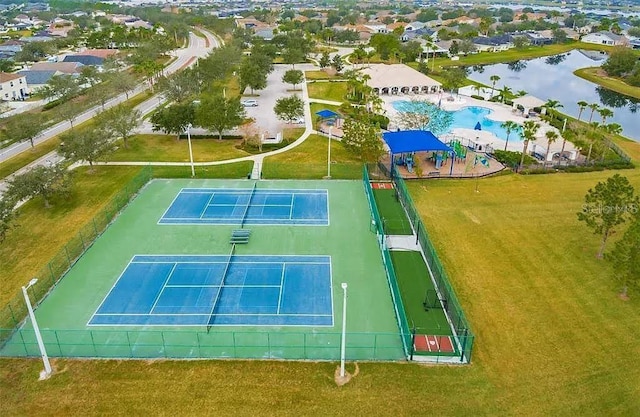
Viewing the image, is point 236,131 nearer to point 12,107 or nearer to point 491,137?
point 491,137

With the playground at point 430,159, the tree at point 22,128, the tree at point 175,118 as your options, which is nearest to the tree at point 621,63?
the playground at point 430,159

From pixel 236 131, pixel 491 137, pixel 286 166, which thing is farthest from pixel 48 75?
pixel 491 137

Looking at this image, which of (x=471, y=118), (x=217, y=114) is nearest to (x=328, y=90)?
(x=471, y=118)

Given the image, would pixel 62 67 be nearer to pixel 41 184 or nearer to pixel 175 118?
pixel 175 118

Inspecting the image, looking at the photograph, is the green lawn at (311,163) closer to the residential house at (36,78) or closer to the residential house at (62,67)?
the residential house at (36,78)

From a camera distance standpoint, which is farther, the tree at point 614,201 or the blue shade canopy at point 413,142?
the blue shade canopy at point 413,142

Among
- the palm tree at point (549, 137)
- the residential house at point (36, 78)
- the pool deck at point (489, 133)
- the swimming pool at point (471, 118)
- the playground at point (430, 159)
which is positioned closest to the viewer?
the playground at point (430, 159)

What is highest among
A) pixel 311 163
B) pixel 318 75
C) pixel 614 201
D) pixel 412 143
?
pixel 614 201
